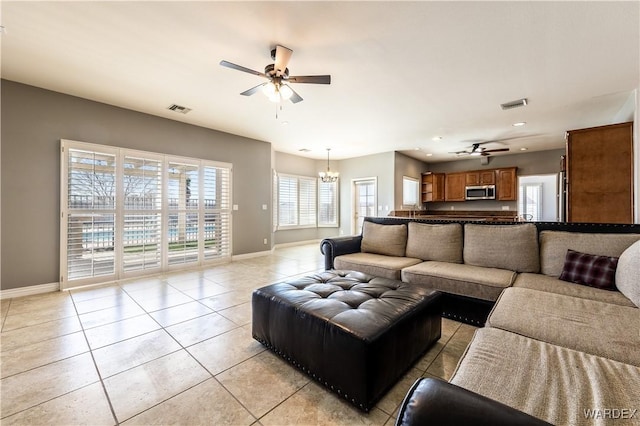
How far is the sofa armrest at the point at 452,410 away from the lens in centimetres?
65

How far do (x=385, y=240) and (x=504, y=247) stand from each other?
52.0 inches

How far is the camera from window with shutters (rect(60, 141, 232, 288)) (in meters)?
3.64

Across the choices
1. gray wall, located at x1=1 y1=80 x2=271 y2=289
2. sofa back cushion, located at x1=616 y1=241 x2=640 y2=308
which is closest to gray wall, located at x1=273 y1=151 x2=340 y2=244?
gray wall, located at x1=1 y1=80 x2=271 y2=289

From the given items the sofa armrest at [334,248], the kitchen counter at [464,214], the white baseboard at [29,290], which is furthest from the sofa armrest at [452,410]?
the kitchen counter at [464,214]

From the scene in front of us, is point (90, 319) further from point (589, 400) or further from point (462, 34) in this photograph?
point (462, 34)

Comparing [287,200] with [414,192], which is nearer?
[287,200]

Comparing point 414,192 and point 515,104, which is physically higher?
point 515,104

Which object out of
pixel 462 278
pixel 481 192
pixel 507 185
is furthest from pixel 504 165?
pixel 462 278

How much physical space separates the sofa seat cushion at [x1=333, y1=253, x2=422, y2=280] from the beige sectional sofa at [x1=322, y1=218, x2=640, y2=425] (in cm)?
1

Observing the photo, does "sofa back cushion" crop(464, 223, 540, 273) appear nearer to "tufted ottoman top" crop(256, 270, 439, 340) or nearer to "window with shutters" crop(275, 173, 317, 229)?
"tufted ottoman top" crop(256, 270, 439, 340)

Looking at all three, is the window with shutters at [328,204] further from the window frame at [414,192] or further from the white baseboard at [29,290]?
the white baseboard at [29,290]

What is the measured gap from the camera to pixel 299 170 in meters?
7.77

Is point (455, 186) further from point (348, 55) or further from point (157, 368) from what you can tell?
point (157, 368)

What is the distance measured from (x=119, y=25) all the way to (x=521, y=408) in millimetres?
3584
